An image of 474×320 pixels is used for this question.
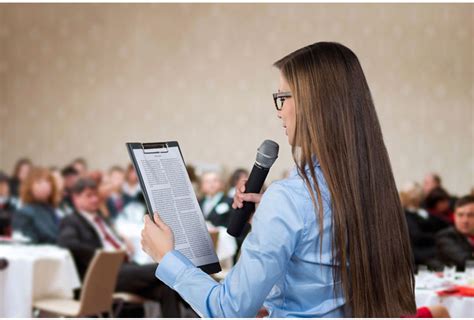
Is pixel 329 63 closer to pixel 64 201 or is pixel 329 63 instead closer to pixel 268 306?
pixel 268 306

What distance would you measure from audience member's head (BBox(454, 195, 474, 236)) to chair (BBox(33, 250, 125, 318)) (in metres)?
2.61

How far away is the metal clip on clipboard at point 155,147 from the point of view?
6.04ft

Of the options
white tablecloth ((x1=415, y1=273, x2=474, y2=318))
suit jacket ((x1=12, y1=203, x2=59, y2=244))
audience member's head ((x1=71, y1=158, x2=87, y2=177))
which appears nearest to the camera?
white tablecloth ((x1=415, y1=273, x2=474, y2=318))

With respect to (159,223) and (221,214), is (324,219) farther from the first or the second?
(221,214)

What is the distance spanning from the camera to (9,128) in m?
13.9

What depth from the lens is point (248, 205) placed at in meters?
1.87

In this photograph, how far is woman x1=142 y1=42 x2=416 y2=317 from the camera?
157 centimetres

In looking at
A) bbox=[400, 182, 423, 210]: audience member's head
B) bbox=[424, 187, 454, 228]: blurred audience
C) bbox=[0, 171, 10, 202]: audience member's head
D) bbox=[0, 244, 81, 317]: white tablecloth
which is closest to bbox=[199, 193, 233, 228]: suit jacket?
Result: bbox=[0, 244, 81, 317]: white tablecloth

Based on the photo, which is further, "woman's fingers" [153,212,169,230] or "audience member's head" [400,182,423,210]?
"audience member's head" [400,182,423,210]

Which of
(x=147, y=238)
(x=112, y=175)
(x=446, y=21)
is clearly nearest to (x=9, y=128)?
(x=112, y=175)

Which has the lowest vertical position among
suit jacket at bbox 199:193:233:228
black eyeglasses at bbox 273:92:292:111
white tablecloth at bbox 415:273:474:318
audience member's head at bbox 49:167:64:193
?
suit jacket at bbox 199:193:233:228

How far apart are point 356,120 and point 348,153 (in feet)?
0.24

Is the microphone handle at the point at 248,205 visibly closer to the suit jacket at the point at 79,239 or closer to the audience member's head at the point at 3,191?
the suit jacket at the point at 79,239

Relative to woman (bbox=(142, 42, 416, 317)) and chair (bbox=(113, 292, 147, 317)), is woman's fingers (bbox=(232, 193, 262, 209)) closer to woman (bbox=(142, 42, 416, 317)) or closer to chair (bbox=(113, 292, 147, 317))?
woman (bbox=(142, 42, 416, 317))
